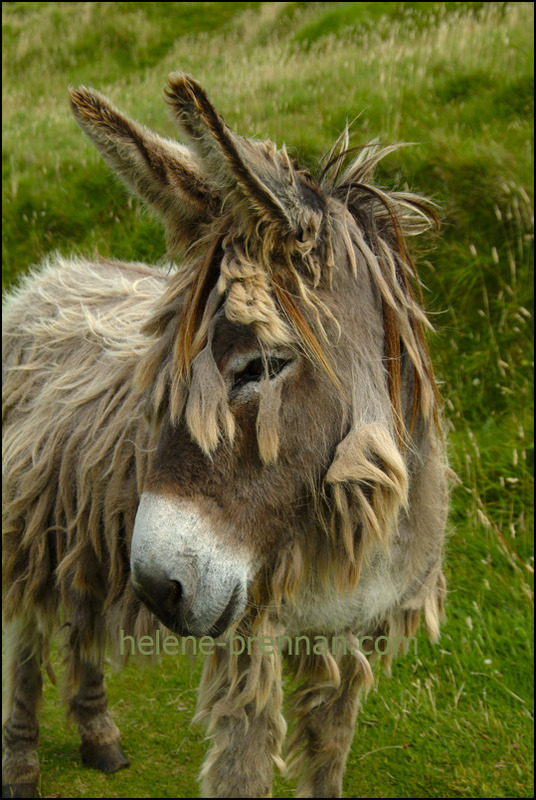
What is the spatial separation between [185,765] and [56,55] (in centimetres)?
1285

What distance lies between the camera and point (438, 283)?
5.29m

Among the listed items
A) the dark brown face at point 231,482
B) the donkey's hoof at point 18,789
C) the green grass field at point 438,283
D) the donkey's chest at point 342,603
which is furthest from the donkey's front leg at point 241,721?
the donkey's hoof at point 18,789

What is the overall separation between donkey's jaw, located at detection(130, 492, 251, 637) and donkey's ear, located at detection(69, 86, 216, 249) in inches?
32.6

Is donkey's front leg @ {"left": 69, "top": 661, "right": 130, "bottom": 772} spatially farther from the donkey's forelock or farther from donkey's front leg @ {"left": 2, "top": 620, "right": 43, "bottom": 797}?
the donkey's forelock

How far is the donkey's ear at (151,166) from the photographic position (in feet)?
6.90

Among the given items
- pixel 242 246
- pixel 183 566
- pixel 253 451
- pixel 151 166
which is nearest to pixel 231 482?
pixel 253 451

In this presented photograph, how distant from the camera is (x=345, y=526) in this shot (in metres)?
2.22

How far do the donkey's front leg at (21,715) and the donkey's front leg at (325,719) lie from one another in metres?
1.27

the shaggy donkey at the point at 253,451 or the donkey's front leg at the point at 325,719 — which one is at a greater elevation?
the shaggy donkey at the point at 253,451

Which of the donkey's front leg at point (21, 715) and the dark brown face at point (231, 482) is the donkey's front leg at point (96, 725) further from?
the dark brown face at point (231, 482)

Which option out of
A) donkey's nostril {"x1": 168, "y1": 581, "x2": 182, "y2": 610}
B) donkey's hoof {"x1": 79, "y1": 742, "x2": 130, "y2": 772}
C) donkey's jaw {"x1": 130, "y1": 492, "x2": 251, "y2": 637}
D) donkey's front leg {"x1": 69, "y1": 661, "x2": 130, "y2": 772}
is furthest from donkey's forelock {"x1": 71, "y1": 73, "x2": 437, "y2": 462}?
donkey's hoof {"x1": 79, "y1": 742, "x2": 130, "y2": 772}

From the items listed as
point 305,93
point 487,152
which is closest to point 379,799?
point 487,152

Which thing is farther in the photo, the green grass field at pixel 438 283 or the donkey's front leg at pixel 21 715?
the green grass field at pixel 438 283

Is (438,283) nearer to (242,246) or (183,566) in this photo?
(242,246)
